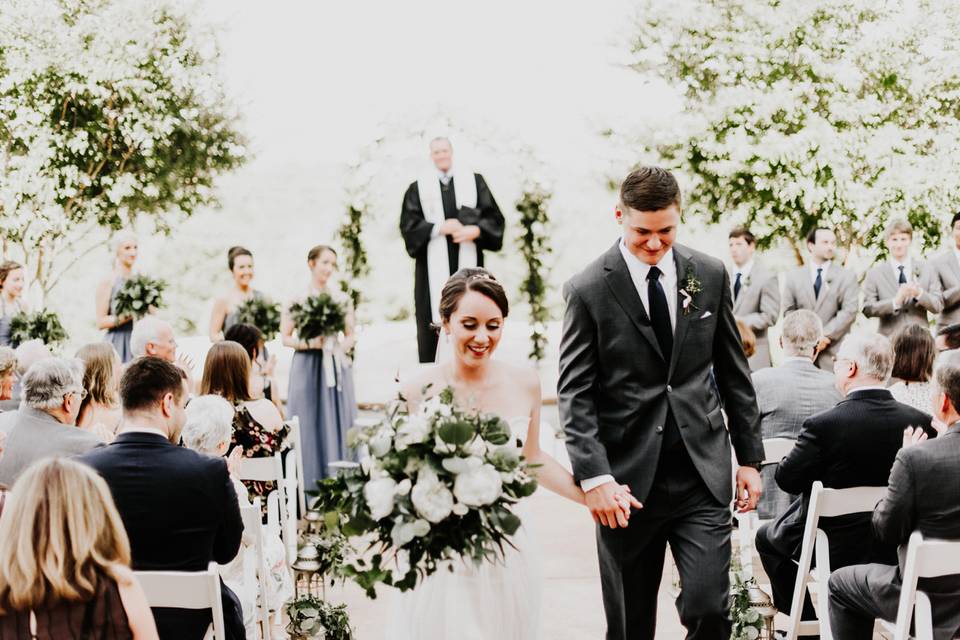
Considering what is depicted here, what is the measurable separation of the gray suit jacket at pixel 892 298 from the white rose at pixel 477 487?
693cm

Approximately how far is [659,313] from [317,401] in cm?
471

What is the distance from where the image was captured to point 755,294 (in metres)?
8.94

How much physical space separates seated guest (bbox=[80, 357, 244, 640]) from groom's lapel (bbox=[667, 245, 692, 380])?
147 centimetres

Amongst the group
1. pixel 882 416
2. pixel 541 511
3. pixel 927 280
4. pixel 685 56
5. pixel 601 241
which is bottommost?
pixel 541 511

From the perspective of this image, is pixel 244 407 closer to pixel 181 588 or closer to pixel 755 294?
pixel 181 588

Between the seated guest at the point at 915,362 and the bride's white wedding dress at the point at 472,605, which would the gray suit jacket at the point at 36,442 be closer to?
the bride's white wedding dress at the point at 472,605

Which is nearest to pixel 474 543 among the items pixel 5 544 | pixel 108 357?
pixel 5 544

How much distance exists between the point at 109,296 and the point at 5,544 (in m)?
6.39

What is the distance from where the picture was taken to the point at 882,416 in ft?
12.9

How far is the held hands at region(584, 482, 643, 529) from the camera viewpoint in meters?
3.11

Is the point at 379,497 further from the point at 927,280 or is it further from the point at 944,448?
the point at 927,280

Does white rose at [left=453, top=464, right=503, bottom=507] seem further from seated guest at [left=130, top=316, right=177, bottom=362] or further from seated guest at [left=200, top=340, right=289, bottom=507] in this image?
seated guest at [left=130, top=316, right=177, bottom=362]

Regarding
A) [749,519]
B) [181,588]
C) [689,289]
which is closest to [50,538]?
[181,588]

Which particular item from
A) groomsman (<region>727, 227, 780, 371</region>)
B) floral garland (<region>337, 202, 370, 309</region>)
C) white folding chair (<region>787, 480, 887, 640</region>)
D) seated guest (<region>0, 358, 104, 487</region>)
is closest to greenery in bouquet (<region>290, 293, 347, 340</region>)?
floral garland (<region>337, 202, 370, 309</region>)
